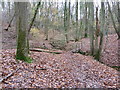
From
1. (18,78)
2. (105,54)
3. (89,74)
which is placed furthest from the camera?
(105,54)

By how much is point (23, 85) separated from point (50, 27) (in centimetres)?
2203

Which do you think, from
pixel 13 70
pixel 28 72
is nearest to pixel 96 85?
pixel 28 72

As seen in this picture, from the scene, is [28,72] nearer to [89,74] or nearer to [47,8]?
[89,74]

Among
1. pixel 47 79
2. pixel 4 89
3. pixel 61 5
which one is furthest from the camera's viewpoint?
pixel 61 5

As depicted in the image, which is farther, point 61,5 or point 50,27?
point 61,5

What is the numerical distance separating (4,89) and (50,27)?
73.7ft

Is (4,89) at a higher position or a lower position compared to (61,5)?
lower

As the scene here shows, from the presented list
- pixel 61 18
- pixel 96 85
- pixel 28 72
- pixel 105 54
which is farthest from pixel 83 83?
pixel 61 18

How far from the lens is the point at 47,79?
5.72m

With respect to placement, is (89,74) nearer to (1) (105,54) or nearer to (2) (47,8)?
(1) (105,54)

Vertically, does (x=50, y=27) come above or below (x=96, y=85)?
above

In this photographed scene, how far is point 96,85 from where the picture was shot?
597 cm

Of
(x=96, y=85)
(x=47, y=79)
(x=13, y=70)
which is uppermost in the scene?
(x=13, y=70)

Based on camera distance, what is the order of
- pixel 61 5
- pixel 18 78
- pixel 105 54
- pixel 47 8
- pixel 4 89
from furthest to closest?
pixel 61 5, pixel 47 8, pixel 105 54, pixel 18 78, pixel 4 89
